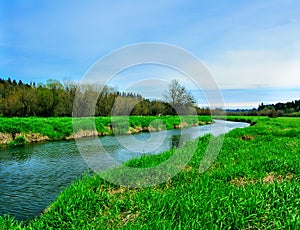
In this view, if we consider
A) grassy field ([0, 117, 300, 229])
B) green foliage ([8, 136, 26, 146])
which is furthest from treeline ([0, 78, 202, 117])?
grassy field ([0, 117, 300, 229])

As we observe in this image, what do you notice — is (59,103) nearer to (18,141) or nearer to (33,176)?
(18,141)

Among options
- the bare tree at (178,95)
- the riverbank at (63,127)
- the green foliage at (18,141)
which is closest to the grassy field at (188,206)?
the green foliage at (18,141)

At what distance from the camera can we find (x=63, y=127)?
77.6ft

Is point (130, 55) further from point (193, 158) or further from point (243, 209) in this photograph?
point (243, 209)

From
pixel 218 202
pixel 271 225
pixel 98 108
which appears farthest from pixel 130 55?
pixel 98 108

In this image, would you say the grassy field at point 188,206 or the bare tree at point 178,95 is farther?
the bare tree at point 178,95

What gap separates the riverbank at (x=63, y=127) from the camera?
62.2 ft

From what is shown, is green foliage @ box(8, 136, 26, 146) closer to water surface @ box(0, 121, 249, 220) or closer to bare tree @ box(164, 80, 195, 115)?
water surface @ box(0, 121, 249, 220)

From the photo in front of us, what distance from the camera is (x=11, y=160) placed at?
41.9 ft

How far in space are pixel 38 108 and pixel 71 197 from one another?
129 ft

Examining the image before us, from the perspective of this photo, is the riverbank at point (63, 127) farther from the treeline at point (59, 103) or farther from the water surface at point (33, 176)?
the water surface at point (33, 176)

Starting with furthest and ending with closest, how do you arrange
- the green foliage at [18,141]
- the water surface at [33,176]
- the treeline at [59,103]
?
the treeline at [59,103] → the green foliage at [18,141] → the water surface at [33,176]

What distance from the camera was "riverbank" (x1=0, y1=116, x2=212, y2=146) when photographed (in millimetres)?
18953

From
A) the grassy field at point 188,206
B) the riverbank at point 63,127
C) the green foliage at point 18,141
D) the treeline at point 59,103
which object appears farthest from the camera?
the treeline at point 59,103
